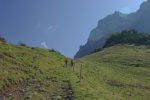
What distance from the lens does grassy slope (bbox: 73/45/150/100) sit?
151 ft

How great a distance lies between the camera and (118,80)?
208ft

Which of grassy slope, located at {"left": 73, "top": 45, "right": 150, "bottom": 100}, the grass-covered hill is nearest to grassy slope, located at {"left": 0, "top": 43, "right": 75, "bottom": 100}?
the grass-covered hill

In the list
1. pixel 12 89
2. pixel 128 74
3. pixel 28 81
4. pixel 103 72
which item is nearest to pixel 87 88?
pixel 28 81

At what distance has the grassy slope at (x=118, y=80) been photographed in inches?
1817

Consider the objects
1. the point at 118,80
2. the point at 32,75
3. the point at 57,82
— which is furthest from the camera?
the point at 118,80

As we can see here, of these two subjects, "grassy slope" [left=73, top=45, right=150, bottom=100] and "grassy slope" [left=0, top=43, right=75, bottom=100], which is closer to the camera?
"grassy slope" [left=0, top=43, right=75, bottom=100]

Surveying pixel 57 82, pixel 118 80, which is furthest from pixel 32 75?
pixel 118 80

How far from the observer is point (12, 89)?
134 feet

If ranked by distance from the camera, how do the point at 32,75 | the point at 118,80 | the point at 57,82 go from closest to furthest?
the point at 57,82
the point at 32,75
the point at 118,80

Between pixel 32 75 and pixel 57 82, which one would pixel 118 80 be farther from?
pixel 32 75

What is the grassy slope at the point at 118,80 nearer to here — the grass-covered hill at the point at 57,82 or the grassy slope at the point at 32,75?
the grass-covered hill at the point at 57,82

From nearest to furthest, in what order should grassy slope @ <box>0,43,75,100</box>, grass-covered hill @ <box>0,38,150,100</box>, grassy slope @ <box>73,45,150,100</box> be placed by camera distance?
grass-covered hill @ <box>0,38,150,100</box>, grassy slope @ <box>0,43,75,100</box>, grassy slope @ <box>73,45,150,100</box>

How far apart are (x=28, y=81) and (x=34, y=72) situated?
15.0ft

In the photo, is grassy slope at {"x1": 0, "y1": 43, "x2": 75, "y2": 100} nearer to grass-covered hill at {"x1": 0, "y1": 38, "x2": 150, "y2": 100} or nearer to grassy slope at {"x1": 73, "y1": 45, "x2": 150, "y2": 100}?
grass-covered hill at {"x1": 0, "y1": 38, "x2": 150, "y2": 100}
